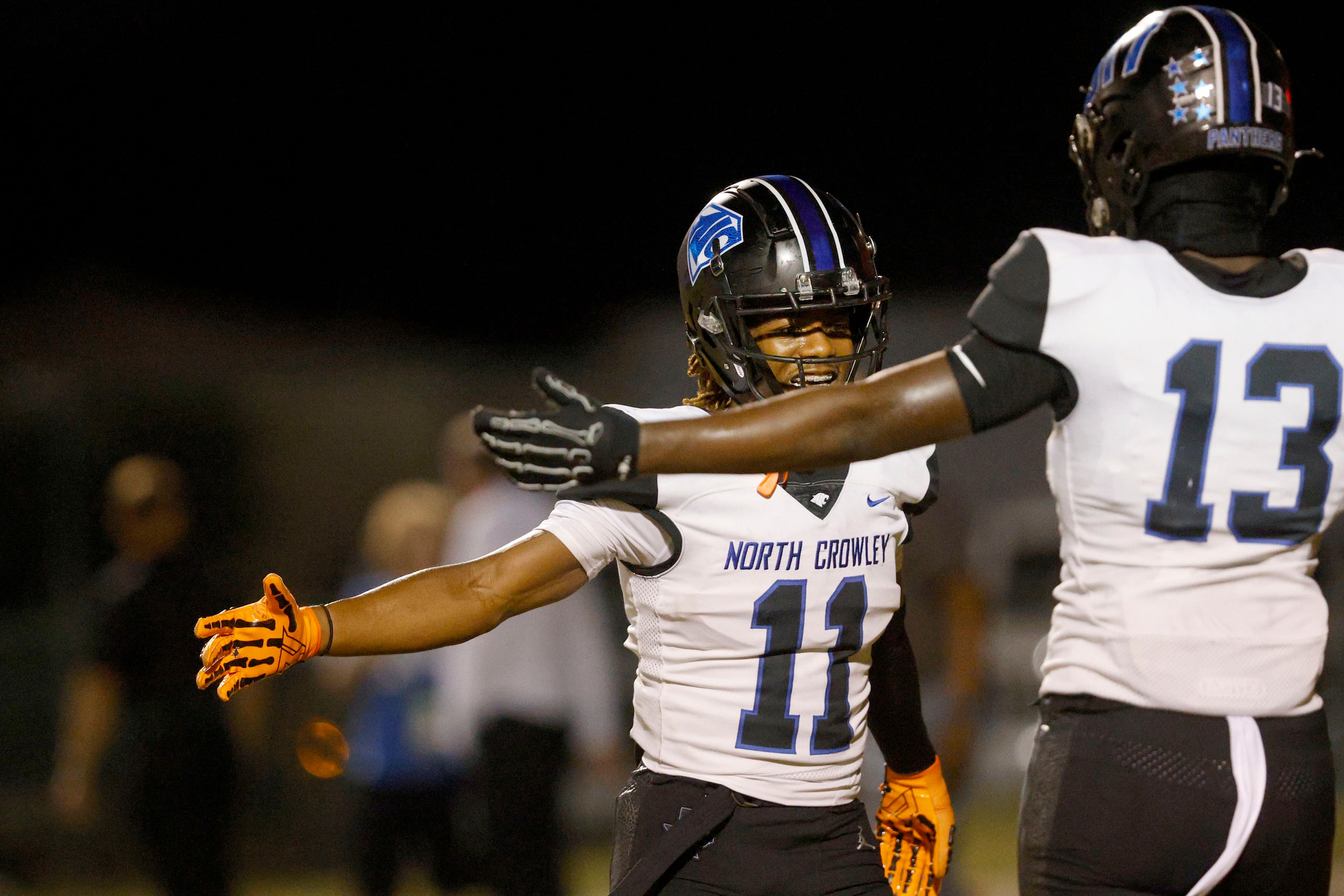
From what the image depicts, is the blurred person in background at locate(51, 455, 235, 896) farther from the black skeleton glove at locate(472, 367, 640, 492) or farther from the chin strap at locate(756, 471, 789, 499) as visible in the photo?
the black skeleton glove at locate(472, 367, 640, 492)

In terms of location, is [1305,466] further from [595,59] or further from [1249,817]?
[595,59]

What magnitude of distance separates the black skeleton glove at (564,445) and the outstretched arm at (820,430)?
26 millimetres

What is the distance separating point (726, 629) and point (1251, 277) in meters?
0.94

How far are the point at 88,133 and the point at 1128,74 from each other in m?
4.96

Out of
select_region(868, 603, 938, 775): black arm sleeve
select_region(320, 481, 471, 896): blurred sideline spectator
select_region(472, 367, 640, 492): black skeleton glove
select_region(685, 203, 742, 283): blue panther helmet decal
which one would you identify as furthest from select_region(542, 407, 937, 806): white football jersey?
select_region(320, 481, 471, 896): blurred sideline spectator

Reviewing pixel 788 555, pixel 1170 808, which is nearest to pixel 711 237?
pixel 788 555

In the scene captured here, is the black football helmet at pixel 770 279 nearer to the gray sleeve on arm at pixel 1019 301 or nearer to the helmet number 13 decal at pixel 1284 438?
the gray sleeve on arm at pixel 1019 301

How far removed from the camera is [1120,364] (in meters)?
1.32

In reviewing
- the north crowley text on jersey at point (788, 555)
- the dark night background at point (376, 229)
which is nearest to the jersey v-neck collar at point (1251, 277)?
the north crowley text on jersey at point (788, 555)

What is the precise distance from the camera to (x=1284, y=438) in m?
1.34

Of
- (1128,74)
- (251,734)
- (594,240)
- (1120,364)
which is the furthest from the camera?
Answer: (594,240)

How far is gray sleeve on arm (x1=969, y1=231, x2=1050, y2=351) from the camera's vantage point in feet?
4.36

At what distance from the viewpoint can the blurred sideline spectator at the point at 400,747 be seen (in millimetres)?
4020

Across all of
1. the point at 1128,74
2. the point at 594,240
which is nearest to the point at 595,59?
the point at 594,240
